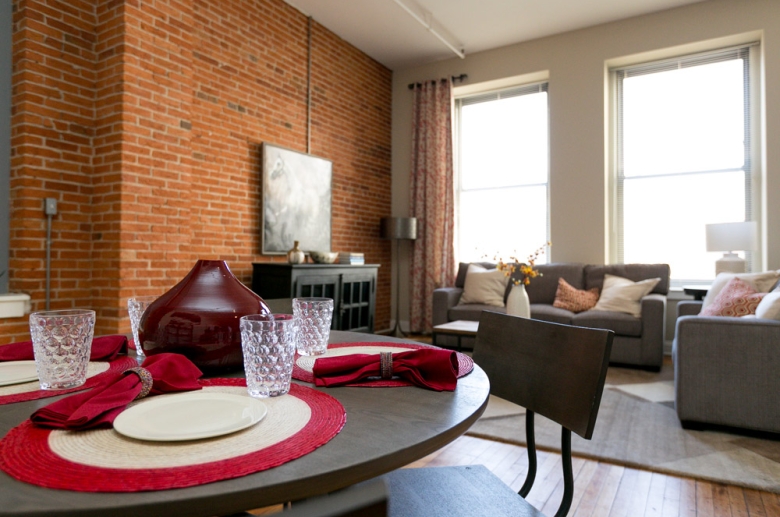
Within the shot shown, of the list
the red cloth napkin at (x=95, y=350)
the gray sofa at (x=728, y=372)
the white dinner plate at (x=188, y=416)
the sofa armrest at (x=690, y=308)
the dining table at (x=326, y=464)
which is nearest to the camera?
the dining table at (x=326, y=464)

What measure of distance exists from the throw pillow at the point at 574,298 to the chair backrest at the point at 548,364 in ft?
11.5

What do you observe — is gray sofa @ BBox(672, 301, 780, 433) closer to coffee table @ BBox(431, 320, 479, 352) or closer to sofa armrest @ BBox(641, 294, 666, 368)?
coffee table @ BBox(431, 320, 479, 352)

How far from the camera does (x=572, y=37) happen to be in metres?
5.18

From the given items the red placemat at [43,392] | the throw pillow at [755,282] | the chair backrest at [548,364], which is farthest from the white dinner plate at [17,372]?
the throw pillow at [755,282]

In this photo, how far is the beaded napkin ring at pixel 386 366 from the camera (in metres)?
0.90

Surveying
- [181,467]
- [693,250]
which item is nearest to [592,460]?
[181,467]

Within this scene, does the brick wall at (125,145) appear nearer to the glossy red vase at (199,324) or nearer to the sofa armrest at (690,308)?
the glossy red vase at (199,324)

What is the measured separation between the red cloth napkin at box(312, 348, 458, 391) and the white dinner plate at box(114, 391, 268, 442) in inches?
6.4

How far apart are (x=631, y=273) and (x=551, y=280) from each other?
28.4 inches

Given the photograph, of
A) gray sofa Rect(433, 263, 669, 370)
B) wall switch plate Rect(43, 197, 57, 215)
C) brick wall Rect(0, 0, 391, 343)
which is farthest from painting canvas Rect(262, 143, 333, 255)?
wall switch plate Rect(43, 197, 57, 215)

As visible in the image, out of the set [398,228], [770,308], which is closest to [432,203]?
[398,228]

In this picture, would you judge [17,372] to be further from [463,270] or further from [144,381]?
[463,270]

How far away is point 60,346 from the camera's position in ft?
2.67

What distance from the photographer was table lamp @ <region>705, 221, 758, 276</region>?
396 centimetres
